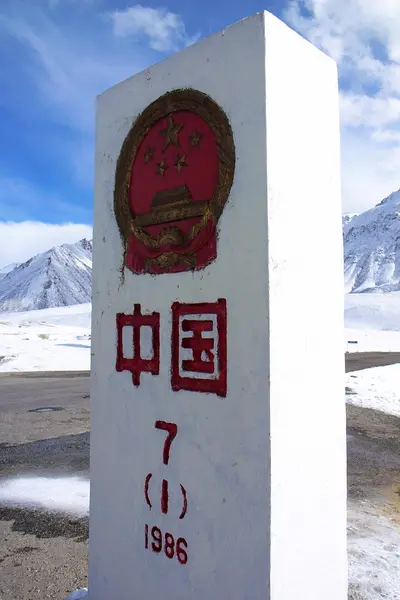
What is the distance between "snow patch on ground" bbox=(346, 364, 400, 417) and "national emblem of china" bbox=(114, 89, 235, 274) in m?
8.53

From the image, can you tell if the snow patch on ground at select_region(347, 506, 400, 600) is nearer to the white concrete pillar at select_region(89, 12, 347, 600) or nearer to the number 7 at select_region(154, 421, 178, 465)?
the white concrete pillar at select_region(89, 12, 347, 600)

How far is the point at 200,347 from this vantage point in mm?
2330

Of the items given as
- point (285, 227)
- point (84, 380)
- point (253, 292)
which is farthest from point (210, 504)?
point (84, 380)

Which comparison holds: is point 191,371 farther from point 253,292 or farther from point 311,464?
point 311,464

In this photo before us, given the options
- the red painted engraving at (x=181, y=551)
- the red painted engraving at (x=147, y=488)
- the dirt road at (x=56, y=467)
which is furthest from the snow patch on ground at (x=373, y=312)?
the red painted engraving at (x=181, y=551)

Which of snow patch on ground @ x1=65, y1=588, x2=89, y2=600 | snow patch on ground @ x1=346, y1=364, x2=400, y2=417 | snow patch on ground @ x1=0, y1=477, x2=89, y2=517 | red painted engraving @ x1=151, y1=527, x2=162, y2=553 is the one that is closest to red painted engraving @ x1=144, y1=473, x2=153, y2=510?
red painted engraving @ x1=151, y1=527, x2=162, y2=553

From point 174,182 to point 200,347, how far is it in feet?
2.70

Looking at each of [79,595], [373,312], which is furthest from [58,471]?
[373,312]

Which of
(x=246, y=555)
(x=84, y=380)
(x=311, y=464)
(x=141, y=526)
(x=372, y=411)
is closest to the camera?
(x=246, y=555)

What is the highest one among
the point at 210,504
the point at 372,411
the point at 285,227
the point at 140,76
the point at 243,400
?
the point at 140,76

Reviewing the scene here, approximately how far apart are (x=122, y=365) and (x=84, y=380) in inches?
460

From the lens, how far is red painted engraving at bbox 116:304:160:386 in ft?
8.29

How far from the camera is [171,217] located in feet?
8.09

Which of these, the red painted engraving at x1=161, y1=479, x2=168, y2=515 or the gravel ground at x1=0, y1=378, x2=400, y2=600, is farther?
the gravel ground at x1=0, y1=378, x2=400, y2=600
